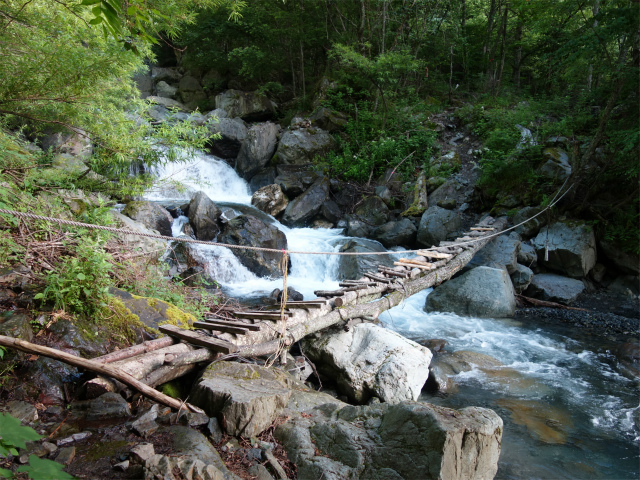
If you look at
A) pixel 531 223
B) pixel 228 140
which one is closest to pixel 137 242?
pixel 531 223

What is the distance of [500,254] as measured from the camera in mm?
9000

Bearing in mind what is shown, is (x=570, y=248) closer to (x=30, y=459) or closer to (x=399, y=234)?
(x=399, y=234)

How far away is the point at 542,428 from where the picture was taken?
14.4 ft

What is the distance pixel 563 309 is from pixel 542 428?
487 centimetres

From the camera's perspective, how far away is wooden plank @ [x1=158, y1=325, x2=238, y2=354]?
10.7 feet

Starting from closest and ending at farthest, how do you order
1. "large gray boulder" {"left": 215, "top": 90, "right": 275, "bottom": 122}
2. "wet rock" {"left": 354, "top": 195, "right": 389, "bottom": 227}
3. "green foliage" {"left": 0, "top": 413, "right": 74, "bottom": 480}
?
"green foliage" {"left": 0, "top": 413, "right": 74, "bottom": 480} → "wet rock" {"left": 354, "top": 195, "right": 389, "bottom": 227} → "large gray boulder" {"left": 215, "top": 90, "right": 275, "bottom": 122}

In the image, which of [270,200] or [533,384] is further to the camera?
[270,200]

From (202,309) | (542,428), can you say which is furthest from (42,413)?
(542,428)

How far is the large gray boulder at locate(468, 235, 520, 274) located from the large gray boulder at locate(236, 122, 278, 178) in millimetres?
8351

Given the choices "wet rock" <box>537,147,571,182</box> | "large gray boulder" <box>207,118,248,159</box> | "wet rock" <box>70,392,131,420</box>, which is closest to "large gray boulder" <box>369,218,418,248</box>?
"wet rock" <box>537,147,571,182</box>

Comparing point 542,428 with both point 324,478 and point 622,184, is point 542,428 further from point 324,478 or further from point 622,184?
point 622,184

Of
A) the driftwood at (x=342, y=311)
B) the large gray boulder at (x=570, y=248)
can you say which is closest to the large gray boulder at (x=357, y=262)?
the driftwood at (x=342, y=311)

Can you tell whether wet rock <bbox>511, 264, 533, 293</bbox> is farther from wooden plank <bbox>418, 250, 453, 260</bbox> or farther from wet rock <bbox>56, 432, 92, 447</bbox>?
wet rock <bbox>56, 432, 92, 447</bbox>

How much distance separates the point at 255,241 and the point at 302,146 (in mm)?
5881
